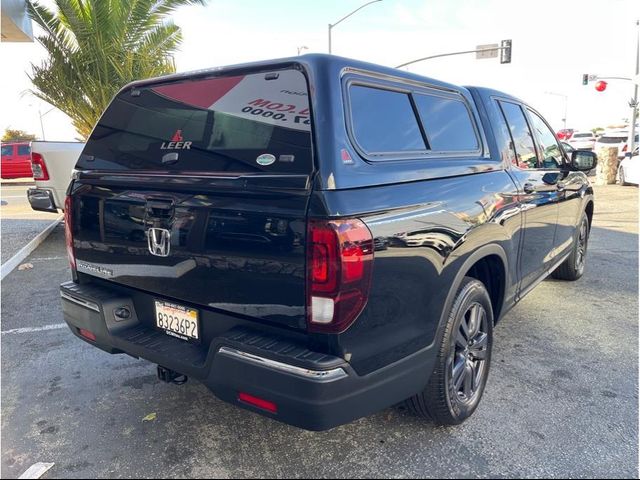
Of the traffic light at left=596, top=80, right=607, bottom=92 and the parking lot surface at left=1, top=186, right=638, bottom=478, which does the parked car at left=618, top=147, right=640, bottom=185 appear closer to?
the parking lot surface at left=1, top=186, right=638, bottom=478

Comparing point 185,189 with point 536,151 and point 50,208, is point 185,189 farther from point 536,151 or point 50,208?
point 50,208

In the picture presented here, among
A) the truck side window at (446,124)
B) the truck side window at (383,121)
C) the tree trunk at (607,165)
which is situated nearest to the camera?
the truck side window at (383,121)

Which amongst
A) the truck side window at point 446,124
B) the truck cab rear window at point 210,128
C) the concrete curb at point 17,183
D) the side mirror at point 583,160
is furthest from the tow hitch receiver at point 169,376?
the concrete curb at point 17,183

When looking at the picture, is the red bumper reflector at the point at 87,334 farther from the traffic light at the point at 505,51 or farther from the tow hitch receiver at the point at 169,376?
the traffic light at the point at 505,51

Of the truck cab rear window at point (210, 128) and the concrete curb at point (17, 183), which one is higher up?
the truck cab rear window at point (210, 128)

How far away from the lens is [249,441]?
266 cm

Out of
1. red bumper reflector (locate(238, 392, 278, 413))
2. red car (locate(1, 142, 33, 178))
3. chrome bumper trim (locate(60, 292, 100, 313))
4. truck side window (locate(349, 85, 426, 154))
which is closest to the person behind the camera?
red bumper reflector (locate(238, 392, 278, 413))

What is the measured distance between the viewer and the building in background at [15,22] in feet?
29.4

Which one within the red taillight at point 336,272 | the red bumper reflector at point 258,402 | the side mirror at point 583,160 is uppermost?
the side mirror at point 583,160

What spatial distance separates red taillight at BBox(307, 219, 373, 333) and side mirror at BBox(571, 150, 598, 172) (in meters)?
3.42

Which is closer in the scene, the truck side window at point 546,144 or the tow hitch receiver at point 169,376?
the tow hitch receiver at point 169,376

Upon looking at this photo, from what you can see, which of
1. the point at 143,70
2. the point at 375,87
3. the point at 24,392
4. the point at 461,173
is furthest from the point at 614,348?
the point at 143,70

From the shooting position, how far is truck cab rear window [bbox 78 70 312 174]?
7.16 feet

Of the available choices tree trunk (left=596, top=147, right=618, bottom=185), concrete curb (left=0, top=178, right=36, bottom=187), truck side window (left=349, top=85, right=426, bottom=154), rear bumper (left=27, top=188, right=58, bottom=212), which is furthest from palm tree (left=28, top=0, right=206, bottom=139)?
tree trunk (left=596, top=147, right=618, bottom=185)
